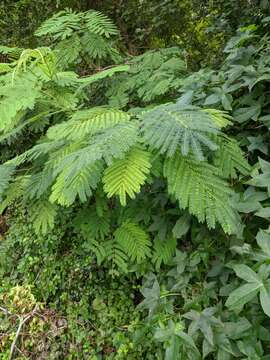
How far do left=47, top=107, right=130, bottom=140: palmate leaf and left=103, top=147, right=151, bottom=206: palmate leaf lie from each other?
199 mm

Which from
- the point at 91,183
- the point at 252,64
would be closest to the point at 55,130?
the point at 91,183

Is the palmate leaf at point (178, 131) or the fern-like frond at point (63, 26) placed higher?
the fern-like frond at point (63, 26)

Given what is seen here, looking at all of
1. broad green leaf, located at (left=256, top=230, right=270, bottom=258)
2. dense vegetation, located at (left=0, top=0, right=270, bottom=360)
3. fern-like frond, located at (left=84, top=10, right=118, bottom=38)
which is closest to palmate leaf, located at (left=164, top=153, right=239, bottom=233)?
dense vegetation, located at (left=0, top=0, right=270, bottom=360)

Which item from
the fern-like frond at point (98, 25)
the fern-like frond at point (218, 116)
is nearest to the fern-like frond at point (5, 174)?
the fern-like frond at point (218, 116)

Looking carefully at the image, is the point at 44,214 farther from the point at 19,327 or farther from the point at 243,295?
the point at 243,295

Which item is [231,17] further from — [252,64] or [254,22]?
[252,64]

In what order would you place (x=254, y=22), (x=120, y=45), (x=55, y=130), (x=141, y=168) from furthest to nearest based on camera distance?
(x=120, y=45), (x=254, y=22), (x=55, y=130), (x=141, y=168)

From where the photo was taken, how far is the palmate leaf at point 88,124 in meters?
1.59

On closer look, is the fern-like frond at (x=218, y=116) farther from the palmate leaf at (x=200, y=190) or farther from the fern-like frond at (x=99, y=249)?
the fern-like frond at (x=99, y=249)

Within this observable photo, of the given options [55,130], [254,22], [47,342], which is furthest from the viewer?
[254,22]

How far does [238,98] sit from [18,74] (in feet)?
3.93

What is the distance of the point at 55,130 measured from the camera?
173cm

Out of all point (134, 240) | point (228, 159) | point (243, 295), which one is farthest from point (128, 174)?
point (134, 240)

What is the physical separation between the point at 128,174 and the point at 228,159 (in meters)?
0.51
